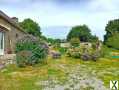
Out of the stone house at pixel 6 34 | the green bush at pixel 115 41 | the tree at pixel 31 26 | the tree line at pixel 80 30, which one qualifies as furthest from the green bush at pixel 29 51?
the tree at pixel 31 26

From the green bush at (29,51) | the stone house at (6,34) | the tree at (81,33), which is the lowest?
the green bush at (29,51)

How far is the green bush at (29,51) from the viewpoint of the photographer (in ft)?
67.8

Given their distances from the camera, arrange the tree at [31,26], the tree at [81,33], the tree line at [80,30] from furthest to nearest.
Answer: the tree at [81,33] < the tree line at [80,30] < the tree at [31,26]

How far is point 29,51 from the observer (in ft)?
70.0

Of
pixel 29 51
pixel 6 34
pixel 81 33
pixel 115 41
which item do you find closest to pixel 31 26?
pixel 81 33

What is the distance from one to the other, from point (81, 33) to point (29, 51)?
217 feet

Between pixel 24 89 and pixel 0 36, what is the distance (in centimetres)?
1596

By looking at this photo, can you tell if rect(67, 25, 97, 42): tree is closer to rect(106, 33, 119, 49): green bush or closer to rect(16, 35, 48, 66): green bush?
rect(106, 33, 119, 49): green bush

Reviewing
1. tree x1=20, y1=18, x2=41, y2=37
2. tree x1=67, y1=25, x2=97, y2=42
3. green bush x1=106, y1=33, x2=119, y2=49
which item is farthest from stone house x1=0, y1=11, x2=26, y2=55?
tree x1=67, y1=25, x2=97, y2=42

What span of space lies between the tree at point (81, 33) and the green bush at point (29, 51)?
62.0 m

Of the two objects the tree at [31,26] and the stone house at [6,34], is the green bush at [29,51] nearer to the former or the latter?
the stone house at [6,34]

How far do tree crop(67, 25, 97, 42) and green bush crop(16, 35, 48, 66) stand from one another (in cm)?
6204

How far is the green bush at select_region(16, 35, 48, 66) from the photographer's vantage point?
813 inches

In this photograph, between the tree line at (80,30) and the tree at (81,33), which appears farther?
the tree at (81,33)
